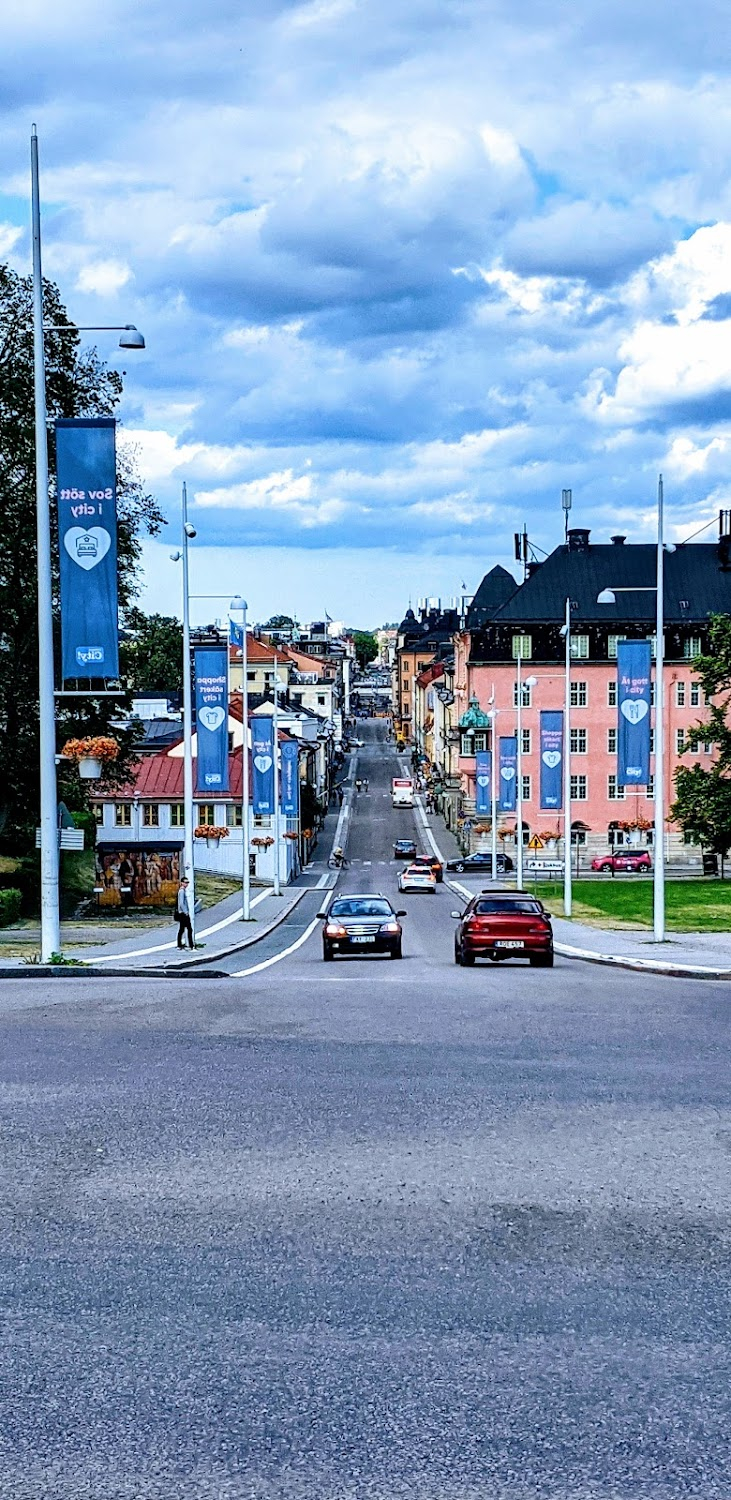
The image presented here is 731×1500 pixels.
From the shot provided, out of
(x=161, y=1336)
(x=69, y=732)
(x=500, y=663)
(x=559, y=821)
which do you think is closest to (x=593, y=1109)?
(x=161, y=1336)

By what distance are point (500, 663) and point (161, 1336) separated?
4008 inches

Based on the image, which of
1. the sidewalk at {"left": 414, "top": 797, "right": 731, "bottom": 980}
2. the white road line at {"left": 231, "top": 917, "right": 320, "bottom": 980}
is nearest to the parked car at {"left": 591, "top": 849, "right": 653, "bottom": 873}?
the white road line at {"left": 231, "top": 917, "right": 320, "bottom": 980}

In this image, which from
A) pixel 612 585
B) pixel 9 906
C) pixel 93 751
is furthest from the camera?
pixel 612 585

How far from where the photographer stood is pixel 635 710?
1400 inches

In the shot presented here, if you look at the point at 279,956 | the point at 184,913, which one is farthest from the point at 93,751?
the point at 279,956

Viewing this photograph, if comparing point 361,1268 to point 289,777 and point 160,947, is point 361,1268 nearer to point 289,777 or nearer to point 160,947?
point 160,947

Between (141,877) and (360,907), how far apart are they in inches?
1361

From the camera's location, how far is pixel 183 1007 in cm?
1587

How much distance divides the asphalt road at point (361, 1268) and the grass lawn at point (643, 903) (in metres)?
27.3

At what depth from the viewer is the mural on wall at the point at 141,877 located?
63.5 metres

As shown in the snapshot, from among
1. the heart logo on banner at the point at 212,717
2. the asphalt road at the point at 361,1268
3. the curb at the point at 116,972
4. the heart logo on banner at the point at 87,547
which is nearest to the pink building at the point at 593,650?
the heart logo on banner at the point at 212,717

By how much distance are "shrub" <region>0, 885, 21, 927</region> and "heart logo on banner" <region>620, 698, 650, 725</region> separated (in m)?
17.1

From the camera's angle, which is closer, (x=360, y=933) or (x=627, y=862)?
(x=360, y=933)

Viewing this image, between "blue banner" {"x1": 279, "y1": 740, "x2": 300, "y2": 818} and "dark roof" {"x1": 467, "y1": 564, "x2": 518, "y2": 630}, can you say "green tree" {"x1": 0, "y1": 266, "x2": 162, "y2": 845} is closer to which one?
"blue banner" {"x1": 279, "y1": 740, "x2": 300, "y2": 818}
